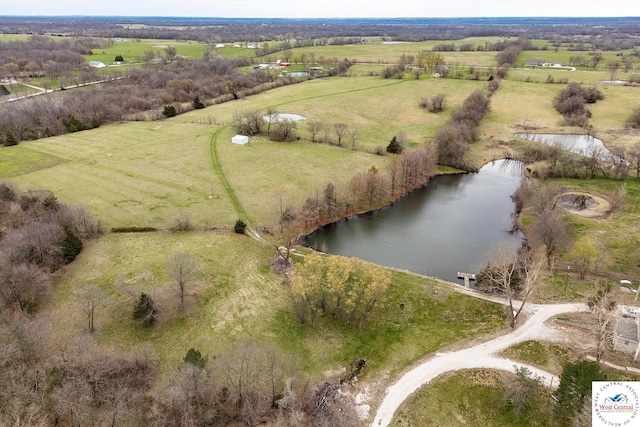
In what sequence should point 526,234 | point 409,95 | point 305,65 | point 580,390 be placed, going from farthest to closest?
point 305,65
point 409,95
point 526,234
point 580,390

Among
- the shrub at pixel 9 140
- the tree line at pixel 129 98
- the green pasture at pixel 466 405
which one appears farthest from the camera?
the tree line at pixel 129 98

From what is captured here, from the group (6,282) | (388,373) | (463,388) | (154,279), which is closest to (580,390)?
(463,388)

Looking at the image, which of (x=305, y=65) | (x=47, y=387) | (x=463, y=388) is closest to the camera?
(x=47, y=387)

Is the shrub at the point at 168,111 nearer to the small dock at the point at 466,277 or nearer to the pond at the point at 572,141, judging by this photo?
the small dock at the point at 466,277

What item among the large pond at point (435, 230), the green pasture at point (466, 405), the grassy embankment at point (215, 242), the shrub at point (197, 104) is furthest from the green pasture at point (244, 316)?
the shrub at point (197, 104)

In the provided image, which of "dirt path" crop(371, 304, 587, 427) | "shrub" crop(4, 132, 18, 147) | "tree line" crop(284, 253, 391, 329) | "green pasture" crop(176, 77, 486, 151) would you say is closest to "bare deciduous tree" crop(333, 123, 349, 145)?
"green pasture" crop(176, 77, 486, 151)

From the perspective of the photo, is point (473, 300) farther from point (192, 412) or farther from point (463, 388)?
point (192, 412)

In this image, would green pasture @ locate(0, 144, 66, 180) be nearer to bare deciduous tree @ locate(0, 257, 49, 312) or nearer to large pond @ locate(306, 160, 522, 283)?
bare deciduous tree @ locate(0, 257, 49, 312)
